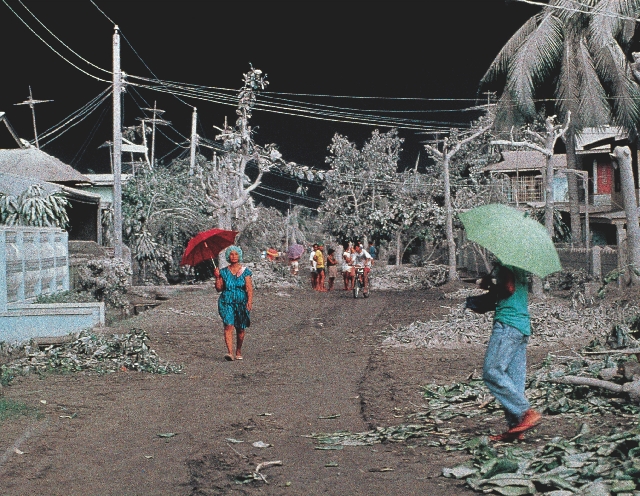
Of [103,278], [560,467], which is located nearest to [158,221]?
[103,278]

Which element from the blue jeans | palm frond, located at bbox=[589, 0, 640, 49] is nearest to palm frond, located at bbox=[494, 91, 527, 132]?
palm frond, located at bbox=[589, 0, 640, 49]

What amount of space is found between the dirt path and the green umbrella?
165 cm

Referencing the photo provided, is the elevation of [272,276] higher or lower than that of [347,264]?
lower

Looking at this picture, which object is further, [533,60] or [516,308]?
[533,60]

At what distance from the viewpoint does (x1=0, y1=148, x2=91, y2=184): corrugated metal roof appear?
25.5 m

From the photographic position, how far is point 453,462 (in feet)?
20.9

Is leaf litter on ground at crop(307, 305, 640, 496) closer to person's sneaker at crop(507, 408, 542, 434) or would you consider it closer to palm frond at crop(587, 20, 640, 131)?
person's sneaker at crop(507, 408, 542, 434)

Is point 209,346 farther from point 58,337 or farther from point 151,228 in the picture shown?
point 151,228

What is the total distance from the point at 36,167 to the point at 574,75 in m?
19.3

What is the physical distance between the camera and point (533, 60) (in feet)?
101

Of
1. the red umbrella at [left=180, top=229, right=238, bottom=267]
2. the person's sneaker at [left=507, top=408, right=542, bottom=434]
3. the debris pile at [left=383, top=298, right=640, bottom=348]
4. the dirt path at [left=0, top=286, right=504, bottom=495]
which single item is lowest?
the dirt path at [left=0, top=286, right=504, bottom=495]

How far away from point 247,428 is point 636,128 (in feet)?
86.9

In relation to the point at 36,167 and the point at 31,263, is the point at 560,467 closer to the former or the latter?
the point at 31,263

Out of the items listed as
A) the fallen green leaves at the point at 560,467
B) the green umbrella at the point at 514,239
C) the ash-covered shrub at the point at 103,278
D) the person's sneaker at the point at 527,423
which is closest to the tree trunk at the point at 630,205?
the green umbrella at the point at 514,239
